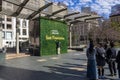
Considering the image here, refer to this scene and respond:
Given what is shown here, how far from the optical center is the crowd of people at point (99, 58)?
36.9 ft

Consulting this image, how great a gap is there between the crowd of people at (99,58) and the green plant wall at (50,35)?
520 inches

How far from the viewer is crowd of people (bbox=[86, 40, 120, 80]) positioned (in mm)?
11258

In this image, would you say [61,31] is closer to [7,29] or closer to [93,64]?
[93,64]

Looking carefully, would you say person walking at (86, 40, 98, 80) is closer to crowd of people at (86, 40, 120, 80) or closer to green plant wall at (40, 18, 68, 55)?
crowd of people at (86, 40, 120, 80)

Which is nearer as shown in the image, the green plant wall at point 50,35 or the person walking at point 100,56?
the person walking at point 100,56

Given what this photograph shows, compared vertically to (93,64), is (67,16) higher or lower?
higher

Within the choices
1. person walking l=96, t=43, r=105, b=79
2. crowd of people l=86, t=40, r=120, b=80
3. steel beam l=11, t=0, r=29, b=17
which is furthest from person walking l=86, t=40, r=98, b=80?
steel beam l=11, t=0, r=29, b=17

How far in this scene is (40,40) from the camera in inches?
983

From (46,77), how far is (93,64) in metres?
2.24

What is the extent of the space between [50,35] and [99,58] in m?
15.0

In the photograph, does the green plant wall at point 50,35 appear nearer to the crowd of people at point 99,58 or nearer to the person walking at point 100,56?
the crowd of people at point 99,58

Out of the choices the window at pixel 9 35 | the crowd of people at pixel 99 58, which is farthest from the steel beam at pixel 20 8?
the window at pixel 9 35

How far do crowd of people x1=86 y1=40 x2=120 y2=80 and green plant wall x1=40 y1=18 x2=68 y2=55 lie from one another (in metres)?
13.2

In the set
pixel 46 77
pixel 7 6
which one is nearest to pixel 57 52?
pixel 7 6
